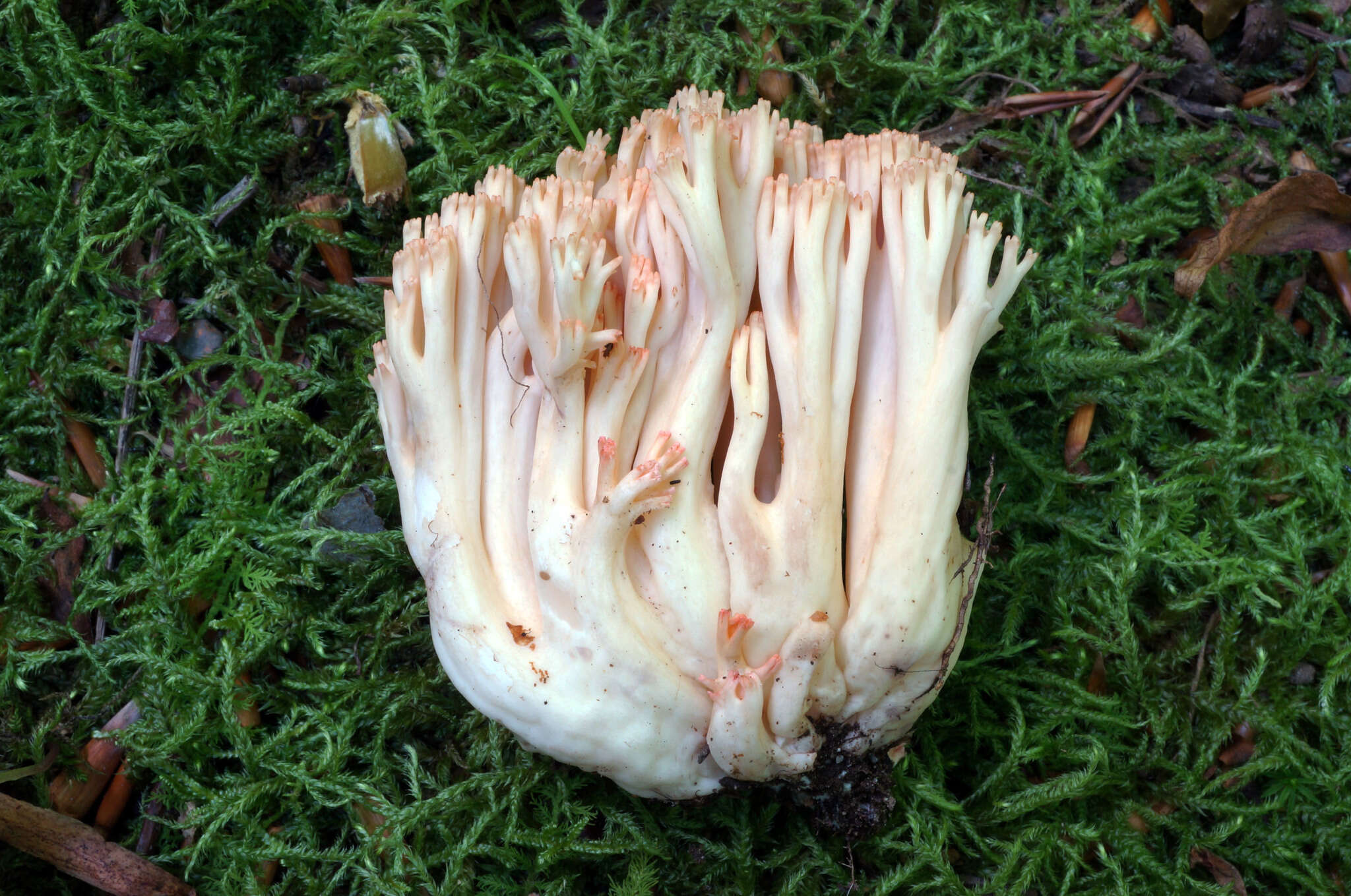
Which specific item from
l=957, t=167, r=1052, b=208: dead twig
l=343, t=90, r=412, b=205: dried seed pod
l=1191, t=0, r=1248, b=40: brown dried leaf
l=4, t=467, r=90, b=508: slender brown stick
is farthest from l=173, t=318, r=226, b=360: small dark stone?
l=1191, t=0, r=1248, b=40: brown dried leaf

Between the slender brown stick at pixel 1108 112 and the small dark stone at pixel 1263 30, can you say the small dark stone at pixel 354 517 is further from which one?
the small dark stone at pixel 1263 30

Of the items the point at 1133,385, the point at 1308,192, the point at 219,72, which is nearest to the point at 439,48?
the point at 219,72

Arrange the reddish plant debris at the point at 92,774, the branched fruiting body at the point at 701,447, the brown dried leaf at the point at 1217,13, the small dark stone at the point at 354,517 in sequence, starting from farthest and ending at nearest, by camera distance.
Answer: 1. the brown dried leaf at the point at 1217,13
2. the small dark stone at the point at 354,517
3. the reddish plant debris at the point at 92,774
4. the branched fruiting body at the point at 701,447

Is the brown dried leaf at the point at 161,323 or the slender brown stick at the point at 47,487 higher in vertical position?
the brown dried leaf at the point at 161,323

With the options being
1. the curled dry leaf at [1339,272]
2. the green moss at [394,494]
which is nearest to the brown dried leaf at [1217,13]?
the green moss at [394,494]

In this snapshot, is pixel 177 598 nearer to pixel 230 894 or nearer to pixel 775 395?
pixel 230 894

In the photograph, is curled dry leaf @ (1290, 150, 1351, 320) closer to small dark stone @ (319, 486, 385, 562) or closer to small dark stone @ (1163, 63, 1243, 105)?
small dark stone @ (1163, 63, 1243, 105)
